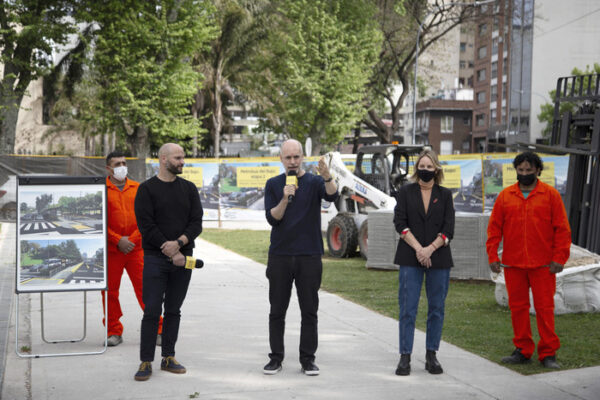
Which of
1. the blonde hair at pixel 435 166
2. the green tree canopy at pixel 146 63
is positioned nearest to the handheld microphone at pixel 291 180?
the blonde hair at pixel 435 166

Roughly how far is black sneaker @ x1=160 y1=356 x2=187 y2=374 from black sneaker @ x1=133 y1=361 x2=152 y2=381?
0.22 m

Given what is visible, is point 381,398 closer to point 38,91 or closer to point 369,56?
point 369,56

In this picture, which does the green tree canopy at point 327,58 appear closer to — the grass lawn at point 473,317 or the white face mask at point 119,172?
the grass lawn at point 473,317

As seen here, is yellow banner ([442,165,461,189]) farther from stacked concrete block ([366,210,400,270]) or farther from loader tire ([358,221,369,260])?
stacked concrete block ([366,210,400,270])

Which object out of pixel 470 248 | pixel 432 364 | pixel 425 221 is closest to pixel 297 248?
pixel 425 221

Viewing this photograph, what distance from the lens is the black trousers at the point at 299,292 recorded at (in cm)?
613

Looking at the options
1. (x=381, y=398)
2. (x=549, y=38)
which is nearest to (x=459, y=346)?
(x=381, y=398)

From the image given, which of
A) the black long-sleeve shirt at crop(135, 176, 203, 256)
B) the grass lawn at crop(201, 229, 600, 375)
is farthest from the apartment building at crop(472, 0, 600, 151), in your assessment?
the black long-sleeve shirt at crop(135, 176, 203, 256)

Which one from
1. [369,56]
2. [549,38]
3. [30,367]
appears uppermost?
[549,38]

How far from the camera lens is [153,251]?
611 cm

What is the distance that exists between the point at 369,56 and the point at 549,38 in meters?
38.1

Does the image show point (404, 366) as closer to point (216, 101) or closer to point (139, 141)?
point (139, 141)

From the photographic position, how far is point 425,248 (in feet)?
20.2

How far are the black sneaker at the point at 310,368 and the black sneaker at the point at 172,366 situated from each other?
3.24 feet
